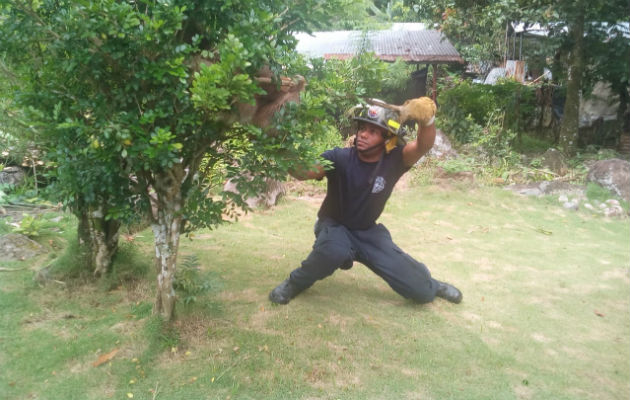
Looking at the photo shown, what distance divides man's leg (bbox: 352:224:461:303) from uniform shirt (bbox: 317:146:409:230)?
16 cm

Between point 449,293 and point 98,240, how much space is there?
2973mm

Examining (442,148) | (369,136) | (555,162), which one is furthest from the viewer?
(442,148)

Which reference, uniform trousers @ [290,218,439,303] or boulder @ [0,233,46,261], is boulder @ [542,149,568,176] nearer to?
uniform trousers @ [290,218,439,303]

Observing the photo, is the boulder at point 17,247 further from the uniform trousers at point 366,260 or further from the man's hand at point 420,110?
the man's hand at point 420,110

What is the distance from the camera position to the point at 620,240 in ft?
19.4

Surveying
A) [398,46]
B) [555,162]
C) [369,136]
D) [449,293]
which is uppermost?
[398,46]

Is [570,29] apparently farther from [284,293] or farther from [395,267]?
[284,293]

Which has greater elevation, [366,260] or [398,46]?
[398,46]

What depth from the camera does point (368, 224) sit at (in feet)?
12.1

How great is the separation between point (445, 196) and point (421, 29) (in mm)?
7224

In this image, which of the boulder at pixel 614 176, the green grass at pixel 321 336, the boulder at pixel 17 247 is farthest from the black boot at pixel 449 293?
the boulder at pixel 614 176

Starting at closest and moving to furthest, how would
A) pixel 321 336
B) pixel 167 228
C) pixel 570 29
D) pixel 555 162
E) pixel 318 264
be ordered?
1. pixel 167 228
2. pixel 321 336
3. pixel 318 264
4. pixel 555 162
5. pixel 570 29

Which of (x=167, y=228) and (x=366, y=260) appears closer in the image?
(x=167, y=228)

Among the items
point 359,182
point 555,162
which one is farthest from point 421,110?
point 555,162
